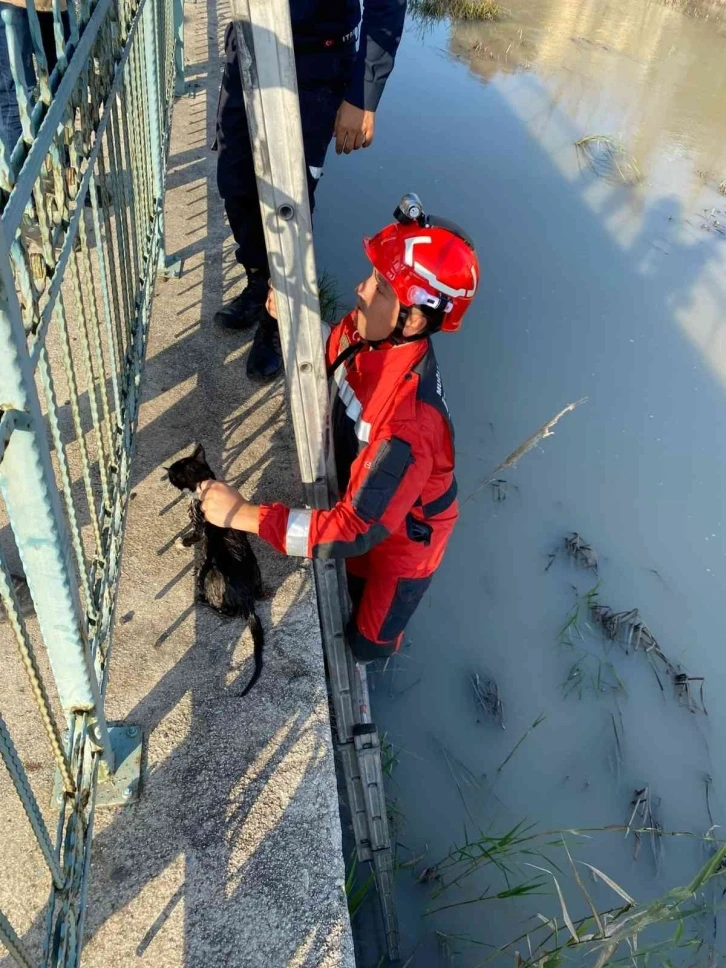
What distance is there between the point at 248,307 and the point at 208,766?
2.16m

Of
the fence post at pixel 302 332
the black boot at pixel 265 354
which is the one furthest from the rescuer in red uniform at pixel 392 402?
the black boot at pixel 265 354

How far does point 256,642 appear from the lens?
2303 mm

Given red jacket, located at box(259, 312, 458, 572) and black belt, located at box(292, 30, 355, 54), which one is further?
black belt, located at box(292, 30, 355, 54)

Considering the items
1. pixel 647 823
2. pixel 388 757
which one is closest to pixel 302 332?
pixel 388 757

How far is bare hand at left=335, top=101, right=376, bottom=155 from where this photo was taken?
2.91 metres

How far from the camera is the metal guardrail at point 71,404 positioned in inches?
44.3

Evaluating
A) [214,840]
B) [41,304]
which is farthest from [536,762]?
[41,304]

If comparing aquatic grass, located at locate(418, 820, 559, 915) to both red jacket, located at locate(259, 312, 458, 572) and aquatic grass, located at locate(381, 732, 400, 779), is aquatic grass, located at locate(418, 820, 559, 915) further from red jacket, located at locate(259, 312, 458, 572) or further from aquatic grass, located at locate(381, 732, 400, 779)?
red jacket, located at locate(259, 312, 458, 572)

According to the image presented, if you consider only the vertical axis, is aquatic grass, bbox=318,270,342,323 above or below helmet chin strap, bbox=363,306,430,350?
below

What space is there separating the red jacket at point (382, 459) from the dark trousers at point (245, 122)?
1.22m

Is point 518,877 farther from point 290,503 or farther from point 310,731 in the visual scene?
point 290,503

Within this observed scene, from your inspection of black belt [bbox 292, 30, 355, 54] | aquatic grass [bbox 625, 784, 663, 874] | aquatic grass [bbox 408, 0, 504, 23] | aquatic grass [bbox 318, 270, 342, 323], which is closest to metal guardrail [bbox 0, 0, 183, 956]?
black belt [bbox 292, 30, 355, 54]

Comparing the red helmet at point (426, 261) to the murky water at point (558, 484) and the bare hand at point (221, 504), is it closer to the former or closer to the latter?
the bare hand at point (221, 504)

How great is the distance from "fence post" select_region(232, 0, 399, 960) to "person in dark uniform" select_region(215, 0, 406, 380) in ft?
3.81
